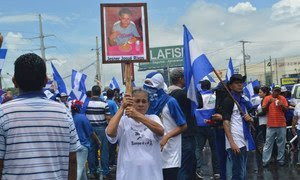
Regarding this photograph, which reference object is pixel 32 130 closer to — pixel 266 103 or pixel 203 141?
pixel 203 141

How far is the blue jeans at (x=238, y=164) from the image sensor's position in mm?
6137

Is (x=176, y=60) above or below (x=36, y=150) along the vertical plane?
above

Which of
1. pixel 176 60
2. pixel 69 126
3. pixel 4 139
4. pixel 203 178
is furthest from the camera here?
pixel 176 60

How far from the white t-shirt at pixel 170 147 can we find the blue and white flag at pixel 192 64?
930mm

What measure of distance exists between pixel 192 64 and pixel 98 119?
4081mm

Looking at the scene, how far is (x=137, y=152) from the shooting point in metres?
4.18

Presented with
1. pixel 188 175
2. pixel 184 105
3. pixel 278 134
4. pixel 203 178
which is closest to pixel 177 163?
pixel 188 175

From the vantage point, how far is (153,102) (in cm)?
529

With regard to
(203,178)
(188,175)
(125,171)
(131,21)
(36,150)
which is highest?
(131,21)

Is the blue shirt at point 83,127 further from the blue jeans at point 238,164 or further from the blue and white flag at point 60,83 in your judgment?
the blue and white flag at point 60,83

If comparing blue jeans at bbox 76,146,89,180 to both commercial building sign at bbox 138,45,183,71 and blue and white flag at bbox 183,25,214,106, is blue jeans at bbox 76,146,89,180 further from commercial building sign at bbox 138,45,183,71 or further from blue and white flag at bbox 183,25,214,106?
commercial building sign at bbox 138,45,183,71

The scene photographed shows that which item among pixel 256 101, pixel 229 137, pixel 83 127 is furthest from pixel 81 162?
pixel 256 101

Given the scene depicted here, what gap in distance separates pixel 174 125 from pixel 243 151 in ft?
4.85

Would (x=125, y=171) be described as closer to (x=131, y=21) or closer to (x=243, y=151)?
(x=131, y=21)
